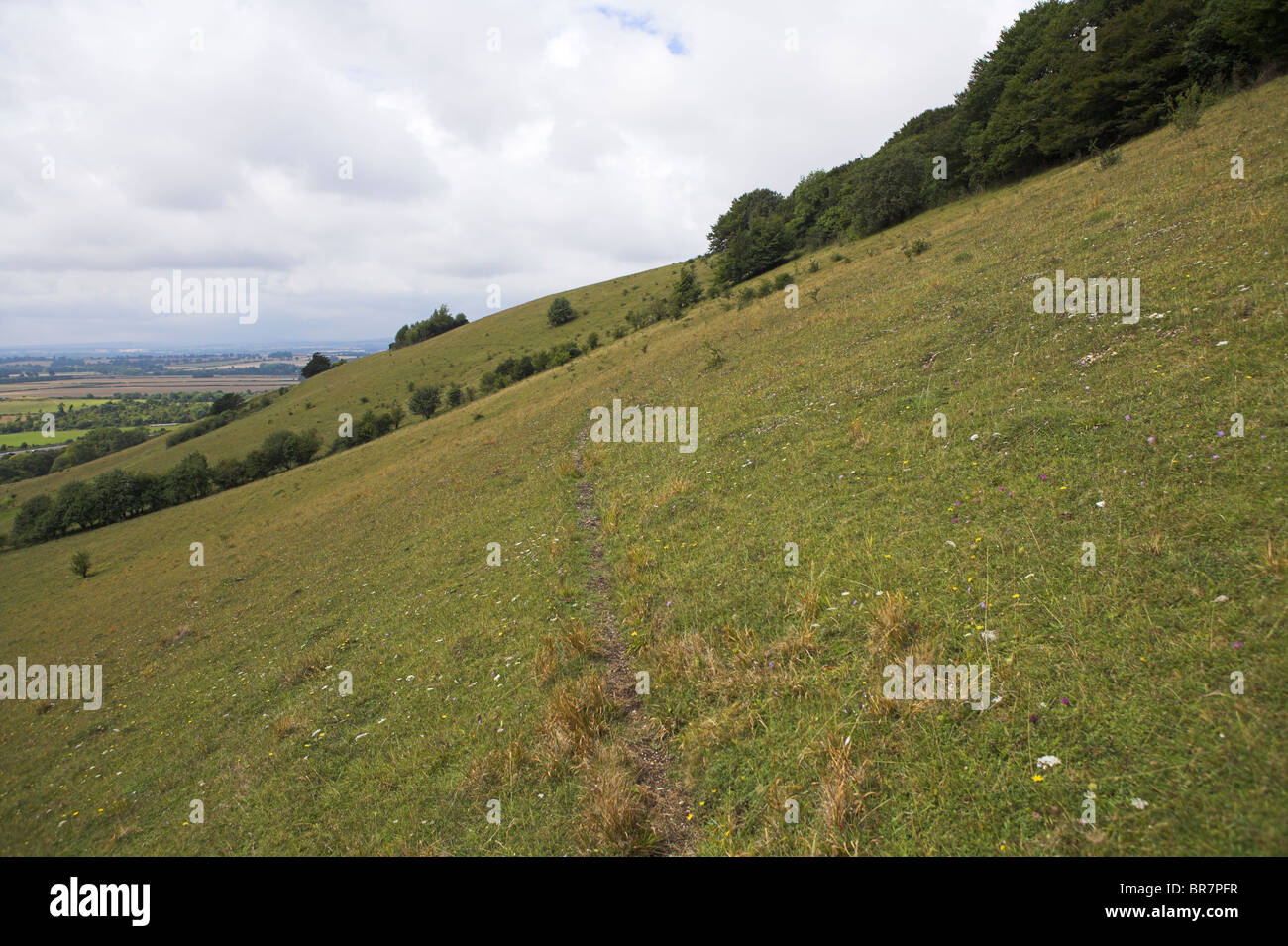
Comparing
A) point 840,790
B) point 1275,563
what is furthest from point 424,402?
point 1275,563

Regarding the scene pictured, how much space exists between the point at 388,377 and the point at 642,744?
9541 centimetres

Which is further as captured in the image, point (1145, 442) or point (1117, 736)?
point (1145, 442)

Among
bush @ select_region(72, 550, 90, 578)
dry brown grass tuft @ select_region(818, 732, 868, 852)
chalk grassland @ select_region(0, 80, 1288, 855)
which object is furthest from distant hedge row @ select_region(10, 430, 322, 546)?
dry brown grass tuft @ select_region(818, 732, 868, 852)

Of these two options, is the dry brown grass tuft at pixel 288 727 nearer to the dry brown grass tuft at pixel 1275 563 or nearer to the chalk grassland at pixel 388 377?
the dry brown grass tuft at pixel 1275 563

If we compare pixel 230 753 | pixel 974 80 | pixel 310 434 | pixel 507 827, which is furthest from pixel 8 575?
pixel 974 80

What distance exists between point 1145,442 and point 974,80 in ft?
227

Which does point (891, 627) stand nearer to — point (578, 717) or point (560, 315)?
point (578, 717)

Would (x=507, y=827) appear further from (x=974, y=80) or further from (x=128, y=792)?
→ (x=974, y=80)

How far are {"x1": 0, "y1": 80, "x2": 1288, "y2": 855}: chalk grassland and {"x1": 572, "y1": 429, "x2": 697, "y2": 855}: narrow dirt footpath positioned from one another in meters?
0.18

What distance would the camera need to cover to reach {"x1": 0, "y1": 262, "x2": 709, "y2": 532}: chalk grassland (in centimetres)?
7831

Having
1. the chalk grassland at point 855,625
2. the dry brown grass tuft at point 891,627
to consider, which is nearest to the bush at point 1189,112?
the chalk grassland at point 855,625

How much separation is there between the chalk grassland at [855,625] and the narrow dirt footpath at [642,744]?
18 cm

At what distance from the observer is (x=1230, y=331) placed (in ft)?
30.2

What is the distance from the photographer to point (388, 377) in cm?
8888
